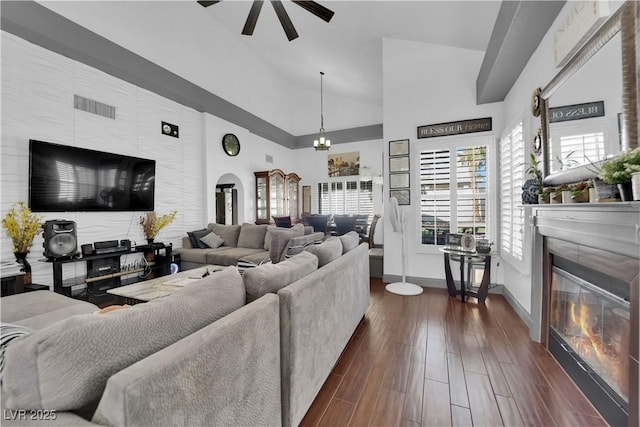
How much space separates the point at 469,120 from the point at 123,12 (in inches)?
212

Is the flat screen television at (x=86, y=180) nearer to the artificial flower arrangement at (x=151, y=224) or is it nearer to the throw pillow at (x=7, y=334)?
the artificial flower arrangement at (x=151, y=224)

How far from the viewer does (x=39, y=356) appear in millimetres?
A: 667

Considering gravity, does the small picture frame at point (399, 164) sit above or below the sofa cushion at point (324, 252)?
above

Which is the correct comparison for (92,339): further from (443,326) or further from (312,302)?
(443,326)

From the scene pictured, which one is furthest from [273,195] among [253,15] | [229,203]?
[253,15]

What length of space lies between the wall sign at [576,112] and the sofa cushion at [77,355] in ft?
8.71

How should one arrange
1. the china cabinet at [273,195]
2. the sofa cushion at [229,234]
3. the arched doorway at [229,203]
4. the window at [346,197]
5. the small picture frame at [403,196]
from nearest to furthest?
the small picture frame at [403,196]
the sofa cushion at [229,234]
the arched doorway at [229,203]
the china cabinet at [273,195]
the window at [346,197]

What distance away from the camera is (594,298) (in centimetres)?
171

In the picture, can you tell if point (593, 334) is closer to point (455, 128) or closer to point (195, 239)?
point (455, 128)

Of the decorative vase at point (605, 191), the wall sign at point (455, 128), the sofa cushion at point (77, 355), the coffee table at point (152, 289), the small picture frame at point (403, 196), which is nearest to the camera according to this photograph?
the sofa cushion at point (77, 355)

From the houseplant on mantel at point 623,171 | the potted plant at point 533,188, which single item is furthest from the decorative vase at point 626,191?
the potted plant at point 533,188

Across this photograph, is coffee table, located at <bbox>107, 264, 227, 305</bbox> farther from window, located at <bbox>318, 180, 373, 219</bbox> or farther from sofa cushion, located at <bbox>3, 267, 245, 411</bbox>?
window, located at <bbox>318, 180, 373, 219</bbox>

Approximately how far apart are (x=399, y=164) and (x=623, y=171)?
304cm

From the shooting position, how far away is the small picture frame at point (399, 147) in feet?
13.9
